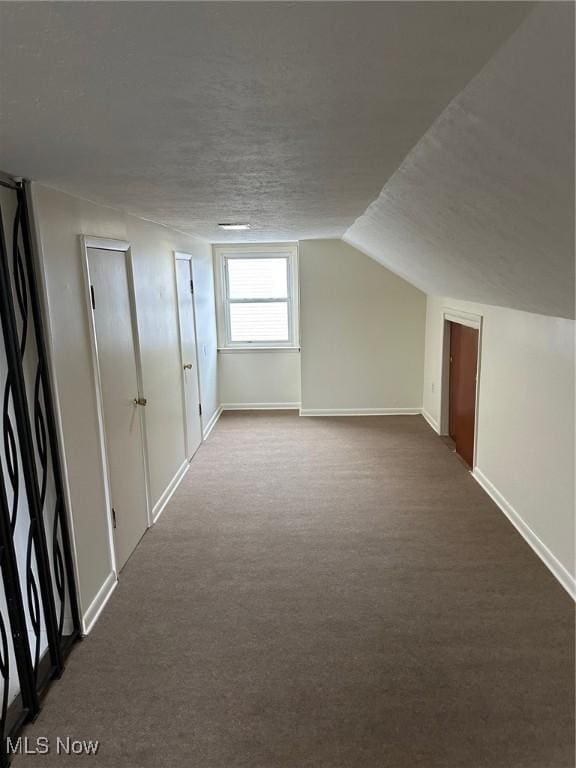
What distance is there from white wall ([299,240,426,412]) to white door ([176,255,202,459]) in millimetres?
1508

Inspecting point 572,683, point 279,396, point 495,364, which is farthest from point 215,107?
point 279,396

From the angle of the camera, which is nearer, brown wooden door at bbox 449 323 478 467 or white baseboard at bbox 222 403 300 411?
brown wooden door at bbox 449 323 478 467

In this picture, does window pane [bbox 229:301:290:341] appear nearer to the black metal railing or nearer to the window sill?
the window sill

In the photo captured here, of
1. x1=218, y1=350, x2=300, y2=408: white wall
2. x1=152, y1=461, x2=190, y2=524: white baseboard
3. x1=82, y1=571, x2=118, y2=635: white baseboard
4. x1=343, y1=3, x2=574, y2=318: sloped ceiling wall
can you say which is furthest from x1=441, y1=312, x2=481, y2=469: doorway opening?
x1=82, y1=571, x2=118, y2=635: white baseboard

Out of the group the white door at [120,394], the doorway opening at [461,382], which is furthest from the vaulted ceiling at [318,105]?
the doorway opening at [461,382]

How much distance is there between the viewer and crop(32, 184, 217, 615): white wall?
235cm

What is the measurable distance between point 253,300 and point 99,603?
462cm

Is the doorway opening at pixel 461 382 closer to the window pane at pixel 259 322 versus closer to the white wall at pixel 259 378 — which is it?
the white wall at pixel 259 378

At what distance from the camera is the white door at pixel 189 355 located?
4.84 metres

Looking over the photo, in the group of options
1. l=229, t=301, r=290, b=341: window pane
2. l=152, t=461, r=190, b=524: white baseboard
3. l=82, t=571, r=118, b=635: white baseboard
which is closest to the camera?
l=82, t=571, r=118, b=635: white baseboard

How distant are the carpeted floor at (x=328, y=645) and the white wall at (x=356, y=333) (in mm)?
2406

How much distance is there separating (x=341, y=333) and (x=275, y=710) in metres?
4.67
